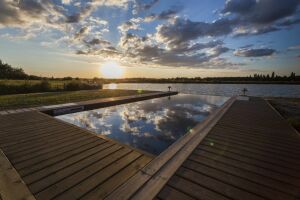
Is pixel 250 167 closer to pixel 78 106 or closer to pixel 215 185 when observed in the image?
pixel 215 185

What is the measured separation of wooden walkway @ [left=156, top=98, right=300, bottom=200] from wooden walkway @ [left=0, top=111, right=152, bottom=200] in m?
0.81

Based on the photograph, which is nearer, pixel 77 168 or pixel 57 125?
pixel 77 168

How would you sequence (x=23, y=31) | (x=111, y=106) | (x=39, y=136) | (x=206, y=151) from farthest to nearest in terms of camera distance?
(x=23, y=31), (x=111, y=106), (x=39, y=136), (x=206, y=151)

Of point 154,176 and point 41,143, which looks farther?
point 41,143

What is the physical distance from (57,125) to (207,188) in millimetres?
4554

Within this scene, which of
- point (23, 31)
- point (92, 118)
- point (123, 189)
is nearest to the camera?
point (123, 189)

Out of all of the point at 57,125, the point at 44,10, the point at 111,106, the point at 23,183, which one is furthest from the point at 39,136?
the point at 44,10

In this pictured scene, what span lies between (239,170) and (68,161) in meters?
2.72

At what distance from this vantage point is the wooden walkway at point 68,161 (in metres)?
2.00

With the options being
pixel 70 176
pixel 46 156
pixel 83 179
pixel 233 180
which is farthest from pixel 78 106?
pixel 233 180

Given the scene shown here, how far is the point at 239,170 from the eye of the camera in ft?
7.54

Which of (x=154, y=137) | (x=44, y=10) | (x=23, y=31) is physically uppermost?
Answer: (x=44, y=10)

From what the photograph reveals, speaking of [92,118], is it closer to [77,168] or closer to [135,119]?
[135,119]

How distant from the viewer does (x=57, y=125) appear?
4.79 m
